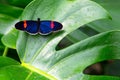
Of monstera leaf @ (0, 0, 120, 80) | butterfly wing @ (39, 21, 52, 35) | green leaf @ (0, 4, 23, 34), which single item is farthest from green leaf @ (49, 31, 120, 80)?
green leaf @ (0, 4, 23, 34)

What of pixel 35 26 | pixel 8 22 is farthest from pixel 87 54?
pixel 8 22

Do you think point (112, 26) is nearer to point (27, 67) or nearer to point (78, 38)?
Answer: point (78, 38)

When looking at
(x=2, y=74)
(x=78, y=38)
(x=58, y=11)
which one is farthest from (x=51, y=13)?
(x=2, y=74)

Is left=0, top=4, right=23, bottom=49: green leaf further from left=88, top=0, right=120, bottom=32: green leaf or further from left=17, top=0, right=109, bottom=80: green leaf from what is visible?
left=88, top=0, right=120, bottom=32: green leaf

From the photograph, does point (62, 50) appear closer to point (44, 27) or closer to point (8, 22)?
point (44, 27)

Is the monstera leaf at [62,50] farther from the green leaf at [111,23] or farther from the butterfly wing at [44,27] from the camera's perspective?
the green leaf at [111,23]
